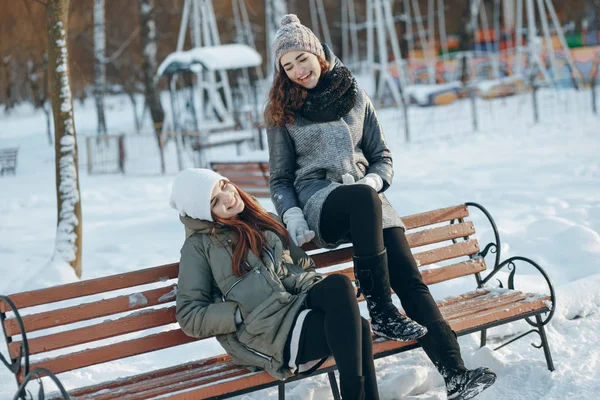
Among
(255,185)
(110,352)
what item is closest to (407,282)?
(110,352)

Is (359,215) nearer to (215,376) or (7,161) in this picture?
(215,376)

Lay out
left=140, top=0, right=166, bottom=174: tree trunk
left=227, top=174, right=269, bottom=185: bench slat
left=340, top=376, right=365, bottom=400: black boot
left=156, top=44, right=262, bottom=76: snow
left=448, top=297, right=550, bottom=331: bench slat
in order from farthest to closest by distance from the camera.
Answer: left=140, top=0, right=166, bottom=174: tree trunk < left=156, top=44, right=262, bottom=76: snow < left=227, top=174, right=269, bottom=185: bench slat < left=448, top=297, right=550, bottom=331: bench slat < left=340, top=376, right=365, bottom=400: black boot

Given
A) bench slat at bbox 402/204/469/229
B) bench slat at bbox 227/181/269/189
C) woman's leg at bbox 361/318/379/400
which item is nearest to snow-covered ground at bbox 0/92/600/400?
woman's leg at bbox 361/318/379/400

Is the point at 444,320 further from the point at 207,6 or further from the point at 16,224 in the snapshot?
the point at 207,6

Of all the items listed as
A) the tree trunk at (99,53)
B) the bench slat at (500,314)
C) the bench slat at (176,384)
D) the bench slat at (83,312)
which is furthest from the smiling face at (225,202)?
the tree trunk at (99,53)

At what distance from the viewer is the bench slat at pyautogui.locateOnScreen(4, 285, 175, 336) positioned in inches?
123

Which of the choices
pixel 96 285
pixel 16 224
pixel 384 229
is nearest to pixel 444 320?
pixel 384 229

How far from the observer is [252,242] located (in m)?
3.27

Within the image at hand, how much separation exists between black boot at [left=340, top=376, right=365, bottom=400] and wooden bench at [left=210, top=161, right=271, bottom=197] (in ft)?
21.3

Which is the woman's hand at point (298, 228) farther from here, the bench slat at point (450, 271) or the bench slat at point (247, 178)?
the bench slat at point (247, 178)

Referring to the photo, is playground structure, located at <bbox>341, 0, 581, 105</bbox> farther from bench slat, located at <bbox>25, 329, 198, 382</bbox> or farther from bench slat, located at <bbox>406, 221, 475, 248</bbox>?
bench slat, located at <bbox>25, 329, 198, 382</bbox>

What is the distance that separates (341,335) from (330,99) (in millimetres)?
1273

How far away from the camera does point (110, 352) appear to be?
10.7 ft

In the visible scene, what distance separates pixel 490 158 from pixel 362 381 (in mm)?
8806
